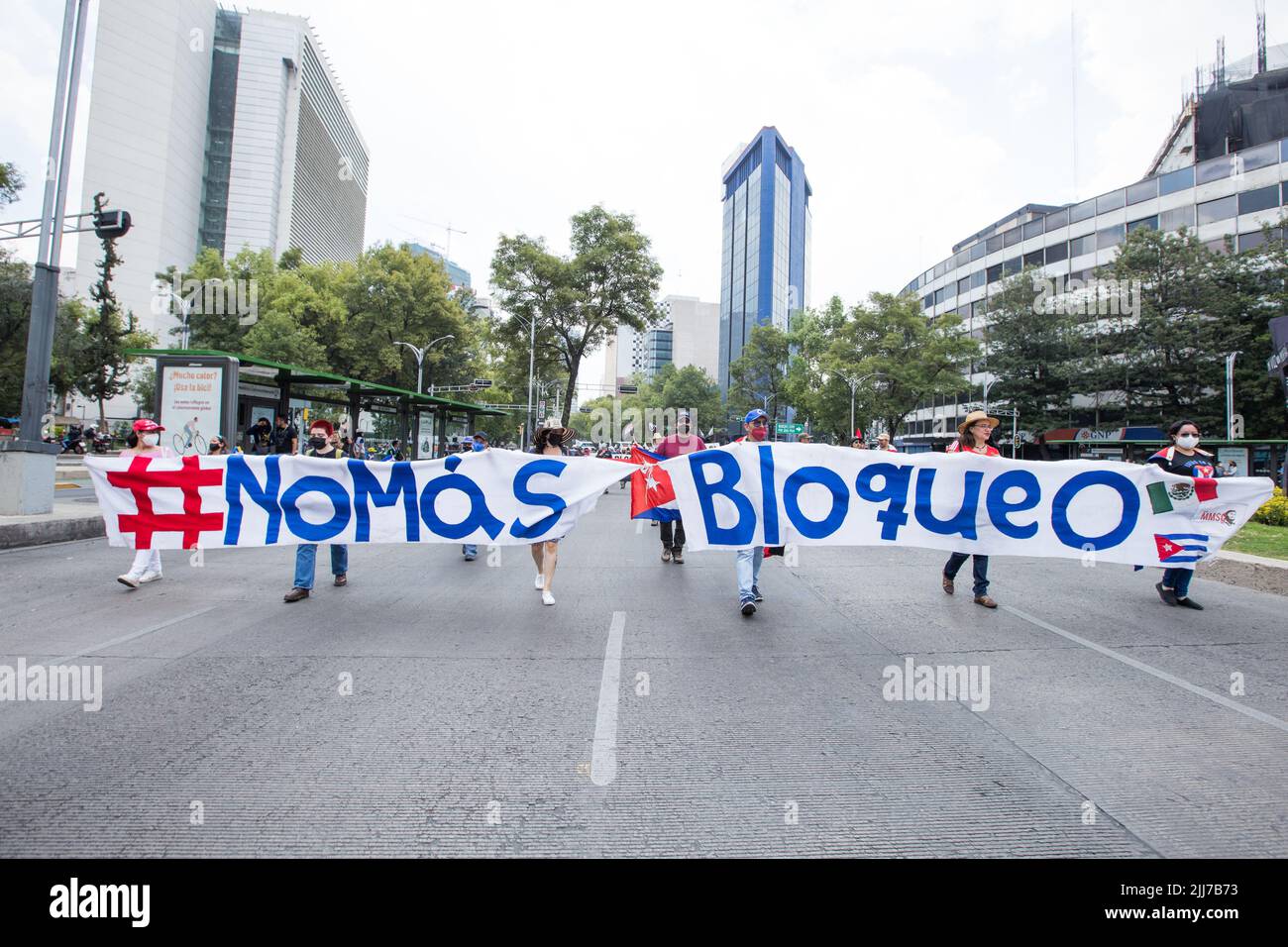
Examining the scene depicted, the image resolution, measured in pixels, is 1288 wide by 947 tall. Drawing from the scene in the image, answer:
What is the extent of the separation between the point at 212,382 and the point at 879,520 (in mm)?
15455

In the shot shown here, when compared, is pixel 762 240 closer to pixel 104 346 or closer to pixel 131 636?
pixel 104 346

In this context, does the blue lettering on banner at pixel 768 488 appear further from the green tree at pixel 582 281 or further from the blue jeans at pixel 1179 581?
the green tree at pixel 582 281

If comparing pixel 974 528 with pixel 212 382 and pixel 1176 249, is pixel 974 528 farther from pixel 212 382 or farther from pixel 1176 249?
pixel 1176 249

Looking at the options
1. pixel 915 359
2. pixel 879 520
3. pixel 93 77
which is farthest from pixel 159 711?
pixel 93 77

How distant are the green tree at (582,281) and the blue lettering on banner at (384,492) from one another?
32277mm

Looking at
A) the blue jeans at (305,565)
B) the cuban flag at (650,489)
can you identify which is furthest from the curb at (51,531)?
the cuban flag at (650,489)

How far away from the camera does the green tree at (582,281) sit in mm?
38750

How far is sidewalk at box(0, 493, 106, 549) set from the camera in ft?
32.3

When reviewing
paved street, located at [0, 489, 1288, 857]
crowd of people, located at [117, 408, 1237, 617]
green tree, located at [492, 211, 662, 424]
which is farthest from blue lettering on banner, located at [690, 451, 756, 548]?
green tree, located at [492, 211, 662, 424]

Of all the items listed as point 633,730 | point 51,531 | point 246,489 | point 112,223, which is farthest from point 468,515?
point 112,223

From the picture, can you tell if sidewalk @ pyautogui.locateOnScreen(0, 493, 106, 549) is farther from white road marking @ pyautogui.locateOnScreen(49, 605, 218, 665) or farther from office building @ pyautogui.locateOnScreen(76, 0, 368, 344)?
office building @ pyautogui.locateOnScreen(76, 0, 368, 344)

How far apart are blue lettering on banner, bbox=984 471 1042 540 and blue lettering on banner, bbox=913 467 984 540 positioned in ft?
0.54
